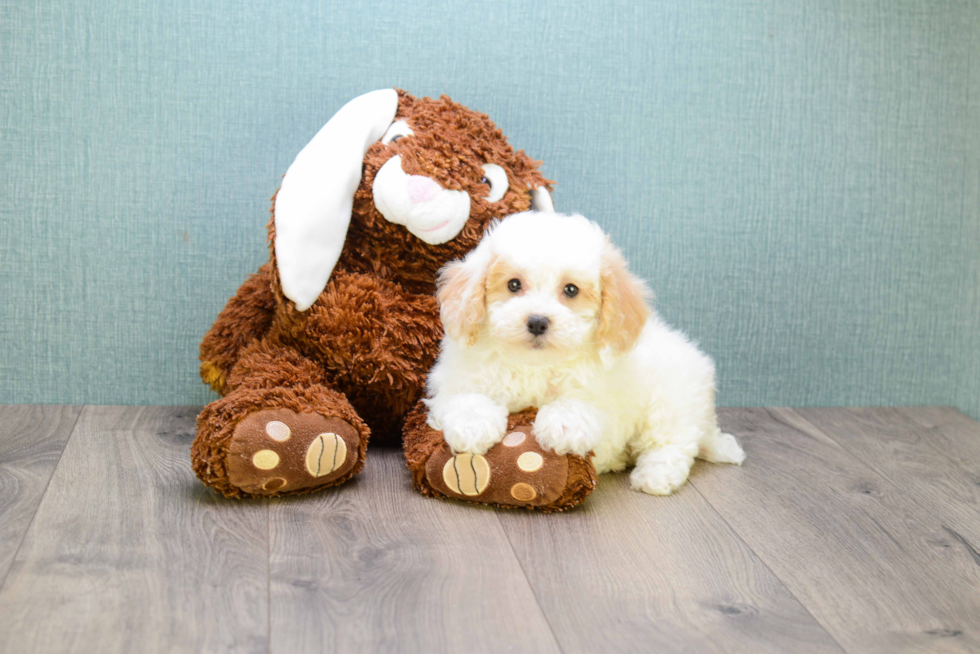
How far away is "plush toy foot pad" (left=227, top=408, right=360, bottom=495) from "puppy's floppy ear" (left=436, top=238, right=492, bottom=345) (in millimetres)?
251

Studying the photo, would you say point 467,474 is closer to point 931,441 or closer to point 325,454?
point 325,454

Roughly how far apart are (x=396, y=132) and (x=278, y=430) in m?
0.60

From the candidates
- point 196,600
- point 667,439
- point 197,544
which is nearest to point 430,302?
point 667,439

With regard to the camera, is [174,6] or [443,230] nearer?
[443,230]

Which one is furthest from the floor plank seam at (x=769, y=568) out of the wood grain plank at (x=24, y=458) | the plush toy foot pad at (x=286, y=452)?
the wood grain plank at (x=24, y=458)

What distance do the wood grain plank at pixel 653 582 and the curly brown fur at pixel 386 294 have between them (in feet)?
1.20

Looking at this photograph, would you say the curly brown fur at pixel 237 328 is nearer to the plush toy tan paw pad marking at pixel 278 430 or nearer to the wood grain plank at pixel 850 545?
the plush toy tan paw pad marking at pixel 278 430

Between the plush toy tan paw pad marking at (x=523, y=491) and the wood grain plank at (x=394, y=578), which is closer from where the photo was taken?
the wood grain plank at (x=394, y=578)

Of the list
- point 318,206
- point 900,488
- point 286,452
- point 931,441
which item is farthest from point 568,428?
point 931,441

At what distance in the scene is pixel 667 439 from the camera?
156 centimetres

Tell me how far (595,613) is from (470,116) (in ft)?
3.12

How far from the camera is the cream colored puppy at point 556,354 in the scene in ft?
4.44

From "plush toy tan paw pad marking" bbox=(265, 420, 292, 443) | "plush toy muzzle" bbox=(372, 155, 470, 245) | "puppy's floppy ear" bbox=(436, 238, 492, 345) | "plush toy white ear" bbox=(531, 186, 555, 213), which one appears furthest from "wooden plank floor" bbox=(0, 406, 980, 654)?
"plush toy white ear" bbox=(531, 186, 555, 213)

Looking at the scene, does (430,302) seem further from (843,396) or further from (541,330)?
(843,396)
